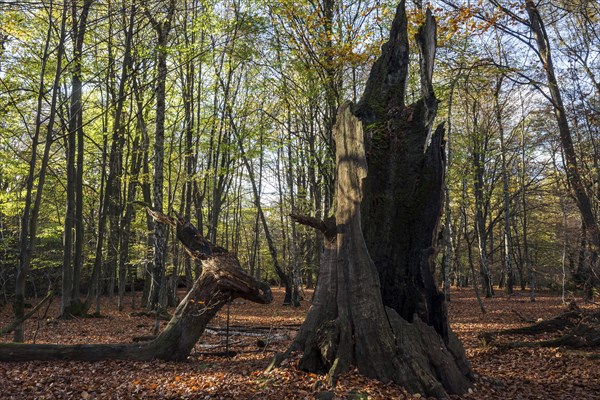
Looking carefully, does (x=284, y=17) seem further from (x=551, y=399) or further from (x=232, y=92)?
(x=551, y=399)

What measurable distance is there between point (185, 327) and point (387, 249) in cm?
359

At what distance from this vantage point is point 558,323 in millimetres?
9391

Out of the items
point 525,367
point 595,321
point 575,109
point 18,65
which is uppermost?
point 18,65

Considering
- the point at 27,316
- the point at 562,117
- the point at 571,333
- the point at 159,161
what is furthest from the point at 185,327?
the point at 562,117

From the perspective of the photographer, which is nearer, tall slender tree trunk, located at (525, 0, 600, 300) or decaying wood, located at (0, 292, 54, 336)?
decaying wood, located at (0, 292, 54, 336)

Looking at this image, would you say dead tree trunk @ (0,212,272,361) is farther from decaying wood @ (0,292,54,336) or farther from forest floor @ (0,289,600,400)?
decaying wood @ (0,292,54,336)

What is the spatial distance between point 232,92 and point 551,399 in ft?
56.8

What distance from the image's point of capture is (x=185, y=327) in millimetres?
6766

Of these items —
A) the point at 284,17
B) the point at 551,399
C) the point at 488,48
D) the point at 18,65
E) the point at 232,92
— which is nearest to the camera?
the point at 551,399

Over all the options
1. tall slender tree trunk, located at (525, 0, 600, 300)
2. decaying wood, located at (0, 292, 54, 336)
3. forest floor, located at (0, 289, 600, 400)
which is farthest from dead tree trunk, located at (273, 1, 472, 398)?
tall slender tree trunk, located at (525, 0, 600, 300)

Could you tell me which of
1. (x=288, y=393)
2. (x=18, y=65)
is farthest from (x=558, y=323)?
(x=18, y=65)

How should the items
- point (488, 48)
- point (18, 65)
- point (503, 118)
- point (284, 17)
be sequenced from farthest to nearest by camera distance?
point (503, 118)
point (488, 48)
point (18, 65)
point (284, 17)

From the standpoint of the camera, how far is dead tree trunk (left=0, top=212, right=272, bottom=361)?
256 inches

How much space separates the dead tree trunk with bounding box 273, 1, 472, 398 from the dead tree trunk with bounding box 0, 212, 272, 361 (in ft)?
4.95
